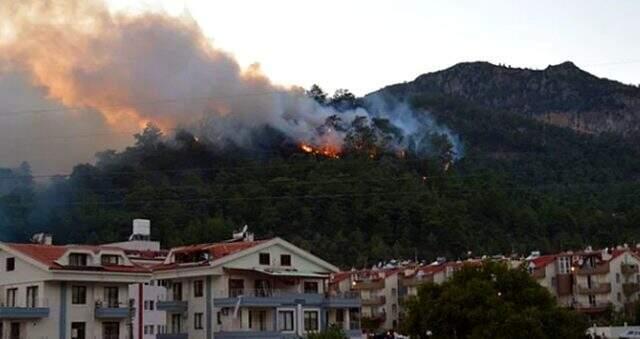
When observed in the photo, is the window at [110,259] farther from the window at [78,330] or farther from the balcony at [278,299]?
the balcony at [278,299]

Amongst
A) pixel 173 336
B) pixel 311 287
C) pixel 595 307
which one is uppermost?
pixel 311 287

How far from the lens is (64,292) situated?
180ft

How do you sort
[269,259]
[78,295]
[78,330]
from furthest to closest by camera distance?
[269,259] → [78,295] → [78,330]

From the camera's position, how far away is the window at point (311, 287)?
218 feet

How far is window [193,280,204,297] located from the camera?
62600 mm

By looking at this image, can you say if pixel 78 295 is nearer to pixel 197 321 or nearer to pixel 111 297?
pixel 111 297

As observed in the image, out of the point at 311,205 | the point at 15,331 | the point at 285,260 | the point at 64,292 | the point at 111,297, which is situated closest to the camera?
the point at 15,331

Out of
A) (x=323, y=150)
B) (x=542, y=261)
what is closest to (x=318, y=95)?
(x=323, y=150)

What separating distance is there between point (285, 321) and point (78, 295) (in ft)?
43.4

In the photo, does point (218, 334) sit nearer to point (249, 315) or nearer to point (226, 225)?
point (249, 315)

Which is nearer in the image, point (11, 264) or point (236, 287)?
point (11, 264)

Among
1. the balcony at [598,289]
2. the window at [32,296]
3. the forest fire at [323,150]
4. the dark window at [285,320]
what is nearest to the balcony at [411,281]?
the balcony at [598,289]

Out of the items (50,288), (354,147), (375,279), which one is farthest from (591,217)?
(50,288)

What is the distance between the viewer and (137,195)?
128m
